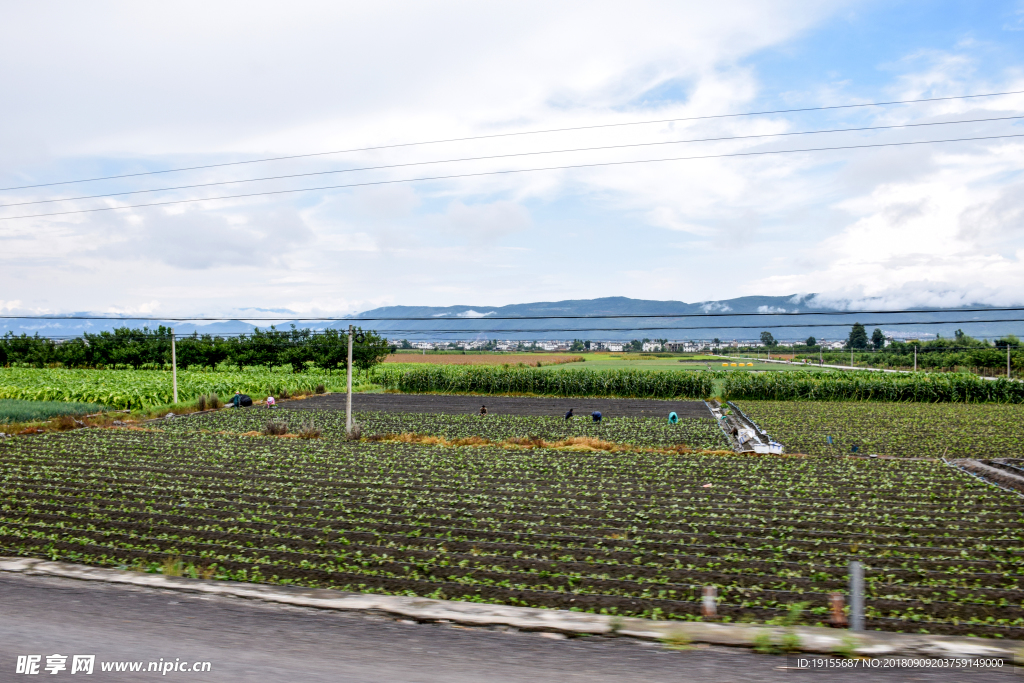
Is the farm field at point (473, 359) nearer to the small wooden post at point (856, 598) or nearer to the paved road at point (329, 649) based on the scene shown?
the paved road at point (329, 649)

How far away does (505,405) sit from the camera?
123 feet

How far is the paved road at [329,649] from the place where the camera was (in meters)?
5.92

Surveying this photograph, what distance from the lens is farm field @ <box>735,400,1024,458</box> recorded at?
21.0 m

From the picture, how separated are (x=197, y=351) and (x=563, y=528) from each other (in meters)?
61.1

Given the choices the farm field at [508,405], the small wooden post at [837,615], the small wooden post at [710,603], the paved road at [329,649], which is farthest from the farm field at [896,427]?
the paved road at [329,649]

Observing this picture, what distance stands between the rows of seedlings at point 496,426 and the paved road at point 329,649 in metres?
14.5

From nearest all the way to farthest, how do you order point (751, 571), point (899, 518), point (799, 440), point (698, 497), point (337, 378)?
point (751, 571) → point (899, 518) → point (698, 497) → point (799, 440) → point (337, 378)

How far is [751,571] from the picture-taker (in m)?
8.70

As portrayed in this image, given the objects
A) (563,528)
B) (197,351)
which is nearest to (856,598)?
(563,528)

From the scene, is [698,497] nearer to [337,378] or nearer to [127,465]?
[127,465]

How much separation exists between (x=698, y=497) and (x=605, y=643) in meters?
6.90

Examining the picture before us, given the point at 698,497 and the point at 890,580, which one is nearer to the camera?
the point at 890,580

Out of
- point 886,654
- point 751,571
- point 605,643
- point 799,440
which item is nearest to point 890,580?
point 751,571

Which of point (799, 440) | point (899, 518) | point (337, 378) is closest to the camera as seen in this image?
point (899, 518)
